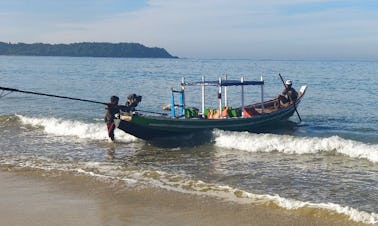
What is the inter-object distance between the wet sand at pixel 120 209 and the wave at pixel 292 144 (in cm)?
690

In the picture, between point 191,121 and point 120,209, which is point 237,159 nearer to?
point 191,121

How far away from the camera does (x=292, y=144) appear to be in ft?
54.1

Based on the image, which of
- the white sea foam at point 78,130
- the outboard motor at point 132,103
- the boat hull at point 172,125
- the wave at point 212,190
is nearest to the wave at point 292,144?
the boat hull at point 172,125

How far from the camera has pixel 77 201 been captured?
31.0 feet

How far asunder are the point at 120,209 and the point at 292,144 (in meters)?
8.84

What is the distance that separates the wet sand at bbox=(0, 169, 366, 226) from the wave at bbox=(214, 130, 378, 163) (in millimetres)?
6901

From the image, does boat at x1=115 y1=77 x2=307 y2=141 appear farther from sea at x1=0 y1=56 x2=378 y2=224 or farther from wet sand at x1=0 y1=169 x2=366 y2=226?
wet sand at x1=0 y1=169 x2=366 y2=226

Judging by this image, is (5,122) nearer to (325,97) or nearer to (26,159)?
(26,159)

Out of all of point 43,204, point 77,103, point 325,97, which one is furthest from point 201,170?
point 325,97

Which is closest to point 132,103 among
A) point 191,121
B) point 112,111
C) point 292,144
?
point 112,111

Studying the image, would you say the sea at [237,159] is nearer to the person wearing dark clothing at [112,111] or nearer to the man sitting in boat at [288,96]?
the person wearing dark clothing at [112,111]

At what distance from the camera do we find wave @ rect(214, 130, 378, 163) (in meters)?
15.4

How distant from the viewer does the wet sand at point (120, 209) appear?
325 inches

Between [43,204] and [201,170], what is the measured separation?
4721 mm
